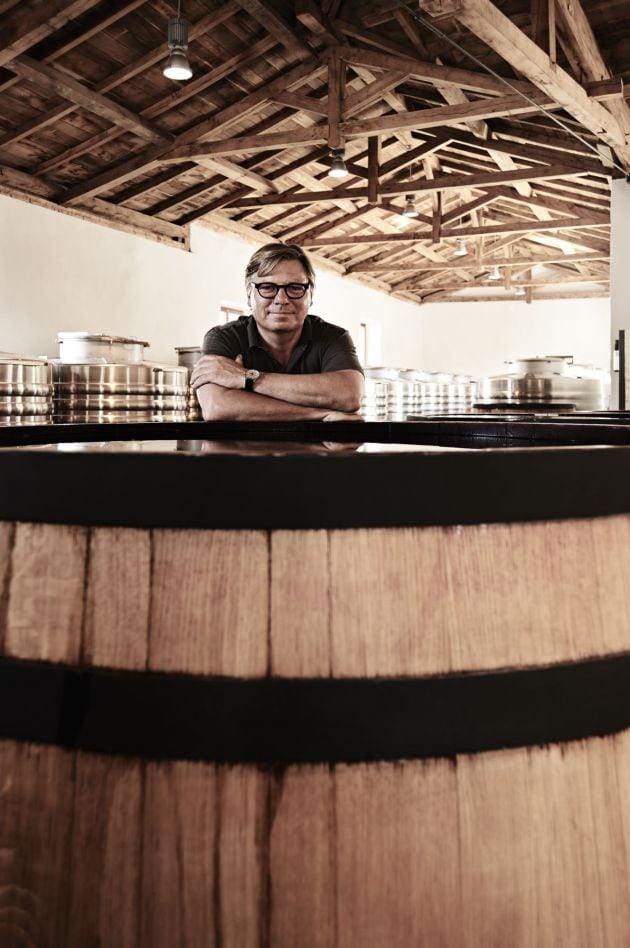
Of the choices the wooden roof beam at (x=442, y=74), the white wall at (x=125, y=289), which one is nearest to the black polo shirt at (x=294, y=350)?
the wooden roof beam at (x=442, y=74)

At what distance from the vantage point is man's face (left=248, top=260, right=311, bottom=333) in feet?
9.68

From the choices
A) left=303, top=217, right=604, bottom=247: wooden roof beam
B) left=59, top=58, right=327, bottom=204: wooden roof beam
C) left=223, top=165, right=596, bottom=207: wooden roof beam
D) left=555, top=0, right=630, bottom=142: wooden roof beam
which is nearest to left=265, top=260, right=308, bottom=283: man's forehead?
left=555, top=0, right=630, bottom=142: wooden roof beam

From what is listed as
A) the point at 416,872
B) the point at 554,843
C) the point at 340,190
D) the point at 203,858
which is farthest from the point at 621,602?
the point at 340,190

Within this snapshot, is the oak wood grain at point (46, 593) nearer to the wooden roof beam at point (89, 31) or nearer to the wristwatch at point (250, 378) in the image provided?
the wristwatch at point (250, 378)

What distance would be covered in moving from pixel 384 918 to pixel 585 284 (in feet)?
77.9

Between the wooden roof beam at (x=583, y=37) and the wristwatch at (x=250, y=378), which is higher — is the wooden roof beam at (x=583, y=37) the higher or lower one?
the higher one

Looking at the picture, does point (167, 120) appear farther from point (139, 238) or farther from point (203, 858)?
point (203, 858)

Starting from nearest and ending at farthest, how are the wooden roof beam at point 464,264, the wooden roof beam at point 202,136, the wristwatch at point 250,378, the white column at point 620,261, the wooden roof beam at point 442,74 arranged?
the wristwatch at point 250,378
the wooden roof beam at point 442,74
the wooden roof beam at point 202,136
the white column at point 620,261
the wooden roof beam at point 464,264

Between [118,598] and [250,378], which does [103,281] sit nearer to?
[250,378]

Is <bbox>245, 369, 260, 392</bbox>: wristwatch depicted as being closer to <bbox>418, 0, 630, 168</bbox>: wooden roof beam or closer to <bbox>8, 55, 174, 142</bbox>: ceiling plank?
<bbox>418, 0, 630, 168</bbox>: wooden roof beam

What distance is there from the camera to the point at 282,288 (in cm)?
299

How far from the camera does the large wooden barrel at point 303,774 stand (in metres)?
0.85

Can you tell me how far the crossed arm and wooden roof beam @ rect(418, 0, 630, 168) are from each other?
3416 mm

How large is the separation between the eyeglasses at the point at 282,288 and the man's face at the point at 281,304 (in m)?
0.01
